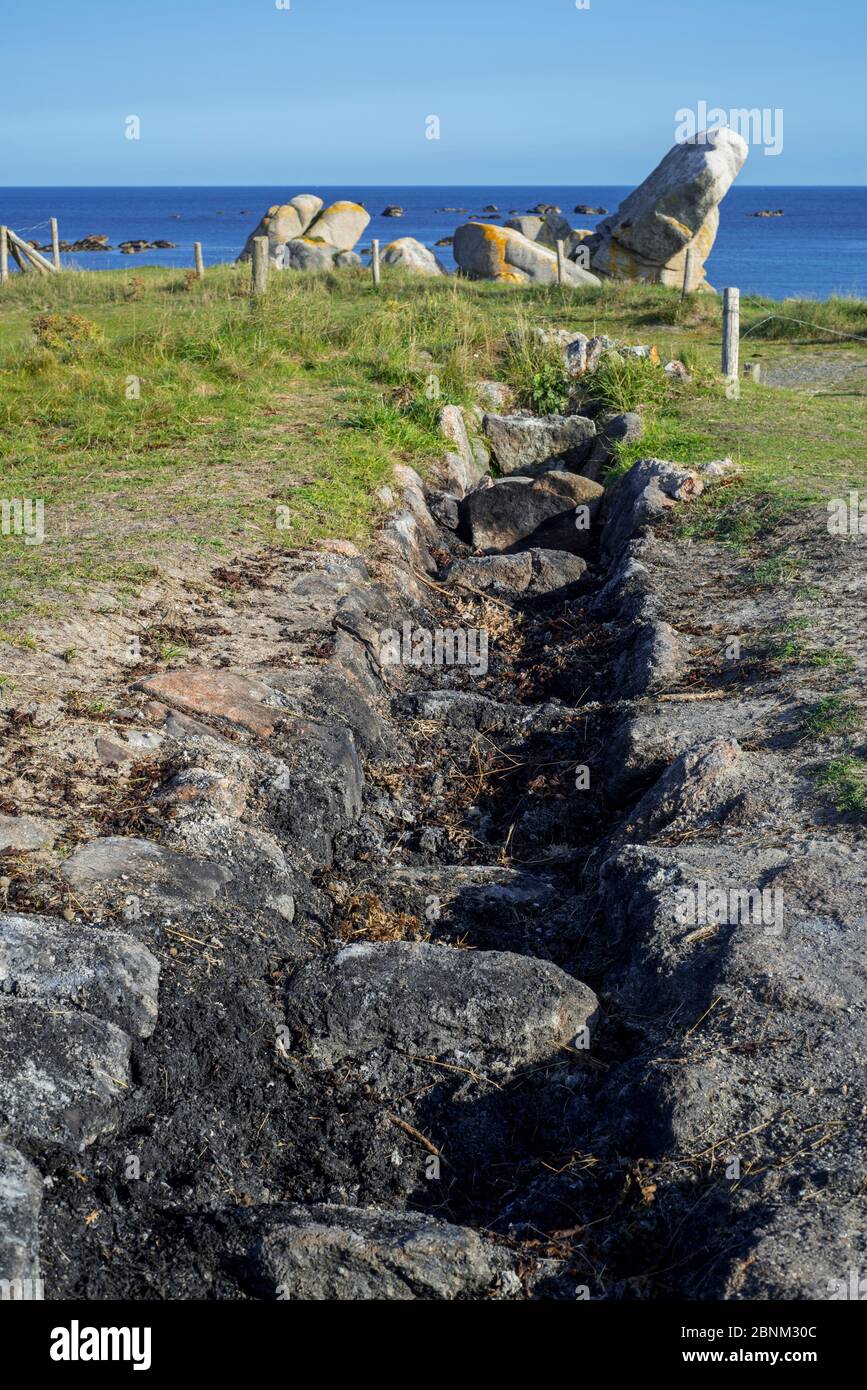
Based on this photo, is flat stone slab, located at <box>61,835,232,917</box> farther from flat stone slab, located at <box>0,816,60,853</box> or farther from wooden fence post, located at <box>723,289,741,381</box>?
wooden fence post, located at <box>723,289,741,381</box>

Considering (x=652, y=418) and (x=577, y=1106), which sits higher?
(x=652, y=418)

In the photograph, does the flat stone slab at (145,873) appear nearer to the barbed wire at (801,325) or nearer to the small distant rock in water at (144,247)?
the barbed wire at (801,325)

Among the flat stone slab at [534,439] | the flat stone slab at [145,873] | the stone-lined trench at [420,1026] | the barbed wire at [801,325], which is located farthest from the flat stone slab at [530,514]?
the barbed wire at [801,325]

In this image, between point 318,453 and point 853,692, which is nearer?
point 853,692

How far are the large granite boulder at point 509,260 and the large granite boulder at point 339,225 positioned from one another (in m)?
9.90

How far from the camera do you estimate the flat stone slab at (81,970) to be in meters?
3.77

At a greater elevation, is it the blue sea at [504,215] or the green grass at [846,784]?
the blue sea at [504,215]

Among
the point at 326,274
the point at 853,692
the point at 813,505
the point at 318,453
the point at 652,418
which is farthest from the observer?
the point at 326,274

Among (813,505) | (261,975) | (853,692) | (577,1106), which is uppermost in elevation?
(813,505)

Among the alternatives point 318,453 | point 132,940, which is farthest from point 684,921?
point 318,453

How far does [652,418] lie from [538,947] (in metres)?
9.64

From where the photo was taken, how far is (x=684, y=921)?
4.65 metres

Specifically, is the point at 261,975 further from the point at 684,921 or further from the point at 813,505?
the point at 813,505
